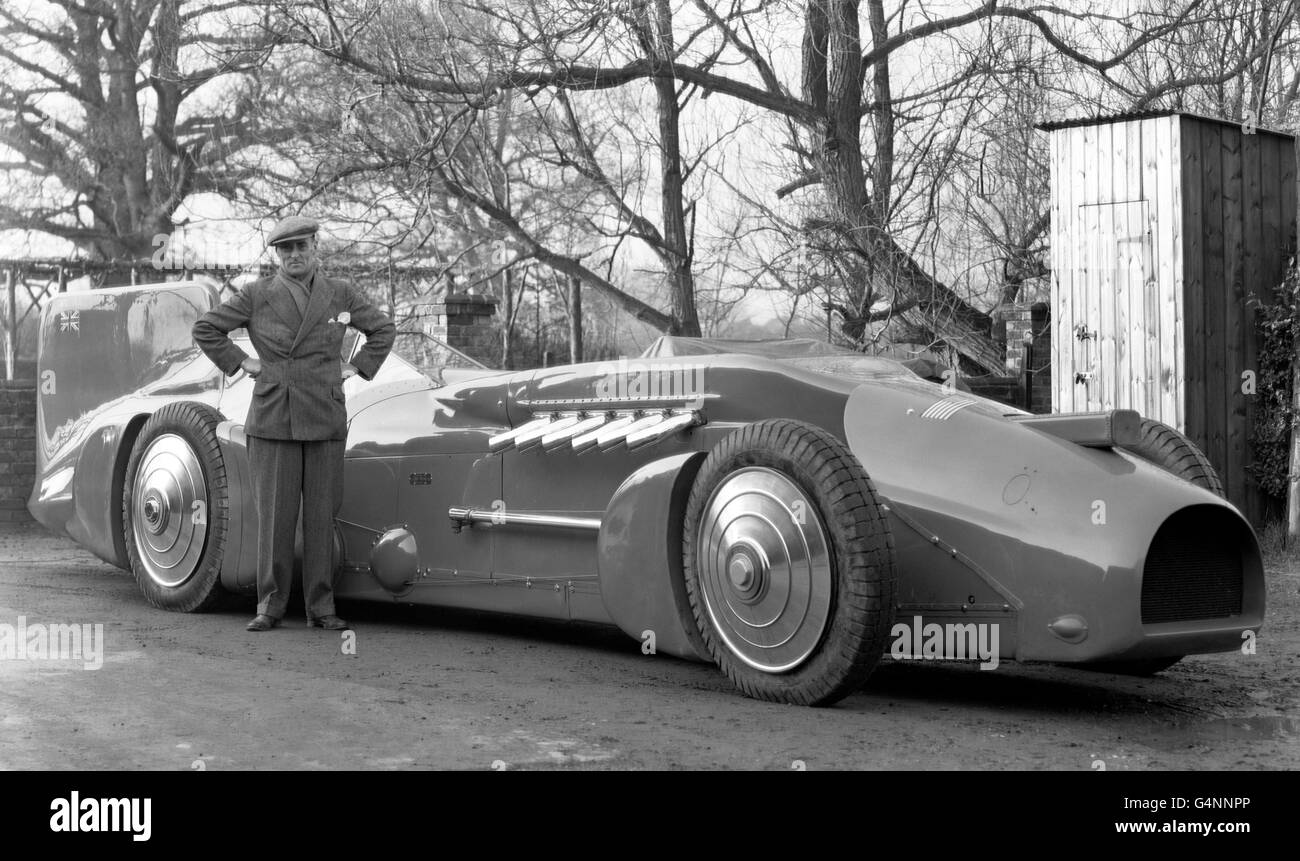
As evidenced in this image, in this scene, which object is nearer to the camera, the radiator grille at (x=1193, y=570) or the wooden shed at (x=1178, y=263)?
the radiator grille at (x=1193, y=570)

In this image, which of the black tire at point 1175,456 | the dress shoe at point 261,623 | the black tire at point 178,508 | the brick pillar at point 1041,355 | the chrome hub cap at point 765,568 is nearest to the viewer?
the chrome hub cap at point 765,568

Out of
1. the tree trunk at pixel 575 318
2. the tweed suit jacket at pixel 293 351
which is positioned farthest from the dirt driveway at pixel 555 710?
the tree trunk at pixel 575 318

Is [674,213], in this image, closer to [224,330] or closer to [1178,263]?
[1178,263]

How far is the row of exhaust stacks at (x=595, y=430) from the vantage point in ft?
18.0

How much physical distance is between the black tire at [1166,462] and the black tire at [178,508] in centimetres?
409

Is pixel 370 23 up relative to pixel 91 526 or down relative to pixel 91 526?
up

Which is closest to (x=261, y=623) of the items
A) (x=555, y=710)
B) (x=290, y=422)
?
(x=290, y=422)

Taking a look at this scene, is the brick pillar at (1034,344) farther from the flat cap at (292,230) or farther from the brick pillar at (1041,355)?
the flat cap at (292,230)

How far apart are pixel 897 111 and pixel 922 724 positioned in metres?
10.9

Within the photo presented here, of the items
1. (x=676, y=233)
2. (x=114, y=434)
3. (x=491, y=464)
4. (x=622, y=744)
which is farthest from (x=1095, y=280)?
(x=622, y=744)

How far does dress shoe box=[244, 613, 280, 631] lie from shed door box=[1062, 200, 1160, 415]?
6.83 m

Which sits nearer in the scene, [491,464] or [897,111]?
[491,464]
